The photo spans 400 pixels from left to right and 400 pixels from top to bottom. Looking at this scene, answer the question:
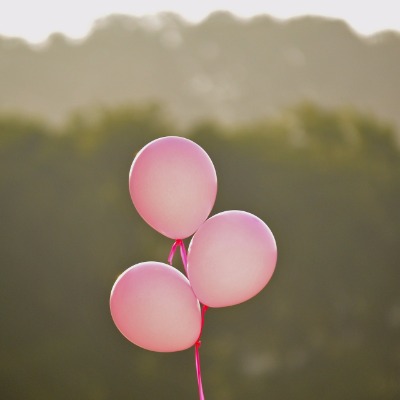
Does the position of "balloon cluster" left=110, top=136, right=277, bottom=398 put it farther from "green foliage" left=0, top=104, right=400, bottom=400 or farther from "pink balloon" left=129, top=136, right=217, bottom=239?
"green foliage" left=0, top=104, right=400, bottom=400

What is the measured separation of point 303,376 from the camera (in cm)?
506

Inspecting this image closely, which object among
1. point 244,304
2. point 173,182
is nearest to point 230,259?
point 173,182

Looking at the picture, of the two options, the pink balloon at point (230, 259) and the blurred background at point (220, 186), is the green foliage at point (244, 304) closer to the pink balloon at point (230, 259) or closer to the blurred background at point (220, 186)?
the blurred background at point (220, 186)

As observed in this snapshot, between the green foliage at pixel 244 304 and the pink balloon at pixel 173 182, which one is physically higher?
the pink balloon at pixel 173 182

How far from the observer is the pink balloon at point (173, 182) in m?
2.05

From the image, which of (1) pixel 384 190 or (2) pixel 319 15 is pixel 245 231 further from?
(2) pixel 319 15

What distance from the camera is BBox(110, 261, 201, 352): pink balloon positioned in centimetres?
204

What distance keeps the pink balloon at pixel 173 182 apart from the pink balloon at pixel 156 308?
13 centimetres

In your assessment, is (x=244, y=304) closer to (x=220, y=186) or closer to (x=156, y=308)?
(x=220, y=186)

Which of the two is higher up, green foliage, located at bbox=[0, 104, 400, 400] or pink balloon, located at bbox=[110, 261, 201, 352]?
pink balloon, located at bbox=[110, 261, 201, 352]

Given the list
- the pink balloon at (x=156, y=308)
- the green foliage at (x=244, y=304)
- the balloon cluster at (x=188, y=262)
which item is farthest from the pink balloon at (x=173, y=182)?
the green foliage at (x=244, y=304)

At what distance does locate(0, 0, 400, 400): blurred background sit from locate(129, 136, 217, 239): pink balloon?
290 cm

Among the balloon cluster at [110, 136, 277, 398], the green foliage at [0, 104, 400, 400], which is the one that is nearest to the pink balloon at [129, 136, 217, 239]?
the balloon cluster at [110, 136, 277, 398]

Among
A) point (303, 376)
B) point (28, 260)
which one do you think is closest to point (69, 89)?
point (28, 260)
